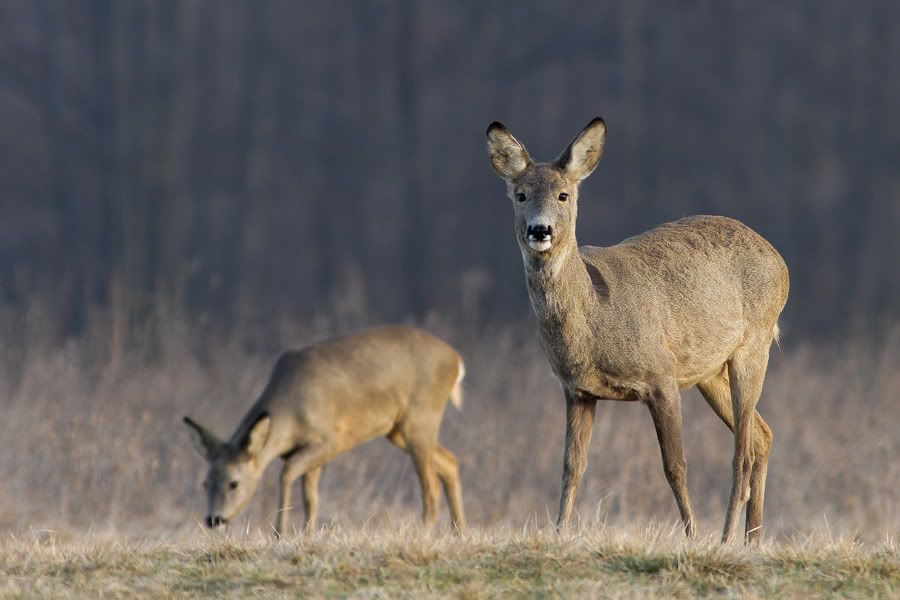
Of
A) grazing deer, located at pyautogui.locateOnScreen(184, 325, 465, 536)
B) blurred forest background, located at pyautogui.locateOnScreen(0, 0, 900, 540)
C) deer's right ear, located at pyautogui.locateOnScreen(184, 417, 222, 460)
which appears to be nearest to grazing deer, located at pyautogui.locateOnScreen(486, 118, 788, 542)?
grazing deer, located at pyautogui.locateOnScreen(184, 325, 465, 536)

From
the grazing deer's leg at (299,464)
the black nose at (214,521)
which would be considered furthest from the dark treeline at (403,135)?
the black nose at (214,521)

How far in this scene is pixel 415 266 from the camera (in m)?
30.0

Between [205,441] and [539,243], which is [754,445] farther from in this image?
[205,441]

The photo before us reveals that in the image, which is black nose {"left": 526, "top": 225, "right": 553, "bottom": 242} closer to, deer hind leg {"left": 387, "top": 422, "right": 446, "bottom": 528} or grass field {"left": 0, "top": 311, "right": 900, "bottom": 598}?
grass field {"left": 0, "top": 311, "right": 900, "bottom": 598}

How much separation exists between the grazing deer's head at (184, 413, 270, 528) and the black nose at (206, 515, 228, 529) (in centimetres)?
5

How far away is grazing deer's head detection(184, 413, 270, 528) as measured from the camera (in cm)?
1139

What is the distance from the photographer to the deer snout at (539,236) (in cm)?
721

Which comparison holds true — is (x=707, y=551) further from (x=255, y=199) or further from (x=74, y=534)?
(x=255, y=199)

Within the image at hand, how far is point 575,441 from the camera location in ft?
25.6

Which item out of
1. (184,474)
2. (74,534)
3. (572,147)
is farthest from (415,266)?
(572,147)

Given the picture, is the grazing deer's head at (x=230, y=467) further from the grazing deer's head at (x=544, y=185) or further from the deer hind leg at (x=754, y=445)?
the grazing deer's head at (x=544, y=185)

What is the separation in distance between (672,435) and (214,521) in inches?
177

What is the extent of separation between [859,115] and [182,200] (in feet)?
41.1

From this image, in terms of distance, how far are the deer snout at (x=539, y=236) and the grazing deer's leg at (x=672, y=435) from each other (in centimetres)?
91
